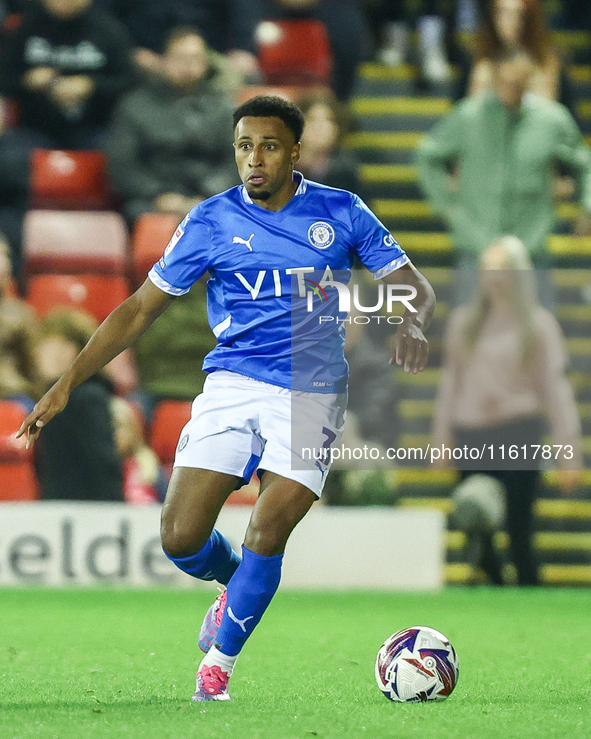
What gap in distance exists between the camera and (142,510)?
890 cm

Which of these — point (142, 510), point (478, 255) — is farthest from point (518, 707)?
point (478, 255)

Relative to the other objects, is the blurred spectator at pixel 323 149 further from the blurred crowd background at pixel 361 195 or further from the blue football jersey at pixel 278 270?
the blue football jersey at pixel 278 270

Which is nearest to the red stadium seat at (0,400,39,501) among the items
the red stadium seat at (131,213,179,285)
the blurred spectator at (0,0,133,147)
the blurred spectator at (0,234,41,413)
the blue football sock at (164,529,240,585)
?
the blurred spectator at (0,234,41,413)

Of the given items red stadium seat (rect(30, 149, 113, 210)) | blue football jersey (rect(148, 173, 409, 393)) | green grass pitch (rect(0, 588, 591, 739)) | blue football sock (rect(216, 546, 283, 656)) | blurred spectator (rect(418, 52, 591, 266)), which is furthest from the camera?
red stadium seat (rect(30, 149, 113, 210))

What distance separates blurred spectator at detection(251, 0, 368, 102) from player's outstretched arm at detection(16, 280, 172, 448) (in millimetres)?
7419

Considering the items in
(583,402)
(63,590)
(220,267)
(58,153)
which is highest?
(58,153)

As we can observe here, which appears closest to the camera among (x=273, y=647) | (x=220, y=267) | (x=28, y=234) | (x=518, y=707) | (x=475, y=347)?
(x=518, y=707)

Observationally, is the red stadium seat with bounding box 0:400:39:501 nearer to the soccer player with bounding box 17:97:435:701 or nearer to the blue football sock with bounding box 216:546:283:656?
the soccer player with bounding box 17:97:435:701

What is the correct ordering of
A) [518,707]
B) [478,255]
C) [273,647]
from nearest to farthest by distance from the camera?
[518,707], [273,647], [478,255]

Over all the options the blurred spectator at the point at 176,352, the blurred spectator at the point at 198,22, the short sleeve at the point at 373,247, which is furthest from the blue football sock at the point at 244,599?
the blurred spectator at the point at 198,22

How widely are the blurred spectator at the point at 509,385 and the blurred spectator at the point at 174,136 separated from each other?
7.95 feet

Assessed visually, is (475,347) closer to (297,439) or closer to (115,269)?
(115,269)

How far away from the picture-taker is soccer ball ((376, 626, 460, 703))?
4508 mm

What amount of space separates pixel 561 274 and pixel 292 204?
21.1 ft
